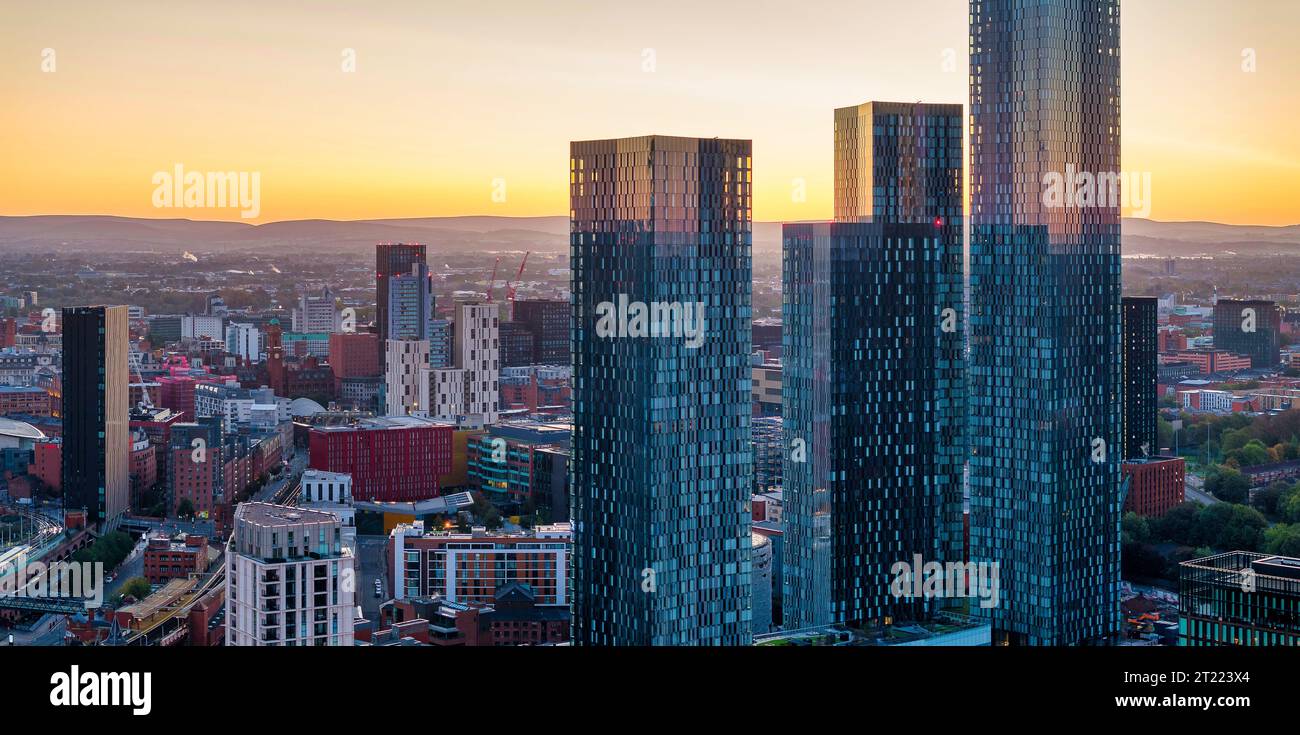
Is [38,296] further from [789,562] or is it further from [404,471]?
[789,562]

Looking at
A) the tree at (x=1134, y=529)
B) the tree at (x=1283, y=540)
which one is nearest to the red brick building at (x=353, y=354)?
the tree at (x=1134, y=529)

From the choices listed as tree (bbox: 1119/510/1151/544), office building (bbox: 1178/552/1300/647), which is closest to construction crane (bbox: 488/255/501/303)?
tree (bbox: 1119/510/1151/544)

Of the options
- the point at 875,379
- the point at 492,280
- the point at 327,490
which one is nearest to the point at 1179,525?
the point at 875,379

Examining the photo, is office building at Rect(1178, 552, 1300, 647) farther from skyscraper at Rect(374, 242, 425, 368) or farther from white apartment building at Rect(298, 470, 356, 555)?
skyscraper at Rect(374, 242, 425, 368)

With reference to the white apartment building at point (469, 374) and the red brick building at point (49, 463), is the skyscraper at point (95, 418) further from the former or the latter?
the white apartment building at point (469, 374)

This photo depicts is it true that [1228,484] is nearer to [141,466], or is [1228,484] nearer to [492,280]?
[492,280]

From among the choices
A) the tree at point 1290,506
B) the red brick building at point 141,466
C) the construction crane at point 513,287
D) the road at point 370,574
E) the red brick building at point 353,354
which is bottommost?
the road at point 370,574
